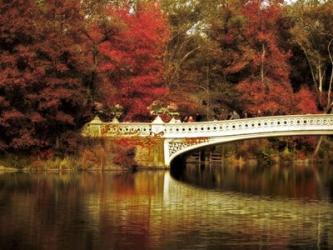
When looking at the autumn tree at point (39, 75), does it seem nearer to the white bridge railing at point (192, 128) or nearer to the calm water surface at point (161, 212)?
the white bridge railing at point (192, 128)

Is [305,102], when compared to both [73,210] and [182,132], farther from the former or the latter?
[73,210]

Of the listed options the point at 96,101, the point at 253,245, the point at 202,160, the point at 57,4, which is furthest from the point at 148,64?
the point at 253,245

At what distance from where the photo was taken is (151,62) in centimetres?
4075

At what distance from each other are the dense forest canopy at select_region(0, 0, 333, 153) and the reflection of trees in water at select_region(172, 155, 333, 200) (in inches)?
153

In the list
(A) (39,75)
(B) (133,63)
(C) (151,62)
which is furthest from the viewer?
(C) (151,62)

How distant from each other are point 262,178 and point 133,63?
877 cm

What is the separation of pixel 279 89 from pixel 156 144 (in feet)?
42.3

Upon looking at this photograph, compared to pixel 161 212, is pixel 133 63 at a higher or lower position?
higher

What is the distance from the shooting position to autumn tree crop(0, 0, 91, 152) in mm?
34062

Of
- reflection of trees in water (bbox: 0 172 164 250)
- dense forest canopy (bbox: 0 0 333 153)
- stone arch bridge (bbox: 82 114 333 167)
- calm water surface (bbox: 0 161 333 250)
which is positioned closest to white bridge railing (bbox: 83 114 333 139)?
stone arch bridge (bbox: 82 114 333 167)

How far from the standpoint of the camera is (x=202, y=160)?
4859 centimetres

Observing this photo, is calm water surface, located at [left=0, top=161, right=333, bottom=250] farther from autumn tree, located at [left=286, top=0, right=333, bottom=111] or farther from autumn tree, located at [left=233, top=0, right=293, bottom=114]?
autumn tree, located at [left=286, top=0, right=333, bottom=111]

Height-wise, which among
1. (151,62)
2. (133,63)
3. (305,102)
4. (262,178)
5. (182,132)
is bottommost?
→ (262,178)

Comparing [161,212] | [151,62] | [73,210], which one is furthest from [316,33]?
[73,210]
